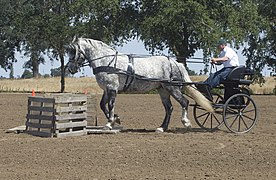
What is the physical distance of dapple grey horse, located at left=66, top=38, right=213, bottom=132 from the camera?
1570 cm

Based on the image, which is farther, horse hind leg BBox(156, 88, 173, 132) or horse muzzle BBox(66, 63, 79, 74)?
horse hind leg BBox(156, 88, 173, 132)

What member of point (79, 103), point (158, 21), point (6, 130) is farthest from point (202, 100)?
point (158, 21)

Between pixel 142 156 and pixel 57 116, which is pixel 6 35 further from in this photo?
pixel 142 156

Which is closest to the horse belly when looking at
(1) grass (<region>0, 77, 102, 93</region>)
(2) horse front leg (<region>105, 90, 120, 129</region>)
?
(2) horse front leg (<region>105, 90, 120, 129</region>)

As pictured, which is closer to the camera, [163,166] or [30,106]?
[163,166]

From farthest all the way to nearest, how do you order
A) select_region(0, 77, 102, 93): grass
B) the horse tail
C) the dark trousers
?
select_region(0, 77, 102, 93): grass, the horse tail, the dark trousers

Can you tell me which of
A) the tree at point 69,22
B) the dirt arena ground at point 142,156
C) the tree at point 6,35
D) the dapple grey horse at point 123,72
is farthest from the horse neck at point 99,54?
the tree at point 6,35

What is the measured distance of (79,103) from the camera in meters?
15.8

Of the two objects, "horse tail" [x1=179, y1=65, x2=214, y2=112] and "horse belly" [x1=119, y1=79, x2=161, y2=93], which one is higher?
"horse belly" [x1=119, y1=79, x2=161, y2=93]

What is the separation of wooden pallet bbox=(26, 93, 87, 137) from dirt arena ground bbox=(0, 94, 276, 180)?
41cm

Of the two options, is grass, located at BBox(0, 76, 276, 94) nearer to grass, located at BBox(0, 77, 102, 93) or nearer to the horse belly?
grass, located at BBox(0, 77, 102, 93)

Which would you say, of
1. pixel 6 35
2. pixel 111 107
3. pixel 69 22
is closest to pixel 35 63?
pixel 6 35

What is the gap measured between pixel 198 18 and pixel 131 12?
6.78m

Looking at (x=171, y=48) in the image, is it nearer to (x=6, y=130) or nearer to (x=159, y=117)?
(x=159, y=117)
